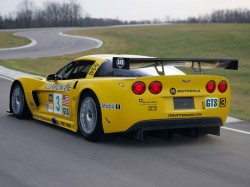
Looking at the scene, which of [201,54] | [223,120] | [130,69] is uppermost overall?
[130,69]

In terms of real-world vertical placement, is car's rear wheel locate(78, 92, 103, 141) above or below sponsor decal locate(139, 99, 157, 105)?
below

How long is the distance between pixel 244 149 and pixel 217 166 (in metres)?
1.21

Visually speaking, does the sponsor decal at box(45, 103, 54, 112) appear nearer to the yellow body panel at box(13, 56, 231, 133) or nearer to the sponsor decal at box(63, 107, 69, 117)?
the sponsor decal at box(63, 107, 69, 117)

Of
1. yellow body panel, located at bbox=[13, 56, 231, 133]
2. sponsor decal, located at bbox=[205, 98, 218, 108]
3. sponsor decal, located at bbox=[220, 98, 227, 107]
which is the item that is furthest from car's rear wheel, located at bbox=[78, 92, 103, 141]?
sponsor decal, located at bbox=[220, 98, 227, 107]

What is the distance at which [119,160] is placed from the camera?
241 inches

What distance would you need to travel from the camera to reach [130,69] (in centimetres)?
716

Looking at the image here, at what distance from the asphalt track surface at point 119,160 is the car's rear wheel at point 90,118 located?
134 millimetres

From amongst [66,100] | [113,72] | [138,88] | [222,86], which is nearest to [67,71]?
[66,100]

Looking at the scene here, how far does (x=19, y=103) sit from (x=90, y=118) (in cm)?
247

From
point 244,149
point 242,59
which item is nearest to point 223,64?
point 244,149

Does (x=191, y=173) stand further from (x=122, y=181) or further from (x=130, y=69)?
(x=130, y=69)

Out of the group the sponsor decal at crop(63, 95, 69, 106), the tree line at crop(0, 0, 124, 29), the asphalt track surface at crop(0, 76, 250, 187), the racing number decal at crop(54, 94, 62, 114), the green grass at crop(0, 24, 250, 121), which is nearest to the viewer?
the asphalt track surface at crop(0, 76, 250, 187)

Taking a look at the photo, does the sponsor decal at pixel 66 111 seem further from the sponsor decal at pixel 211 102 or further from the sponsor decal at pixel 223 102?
the sponsor decal at pixel 223 102

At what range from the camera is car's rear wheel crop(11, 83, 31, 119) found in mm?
9148
